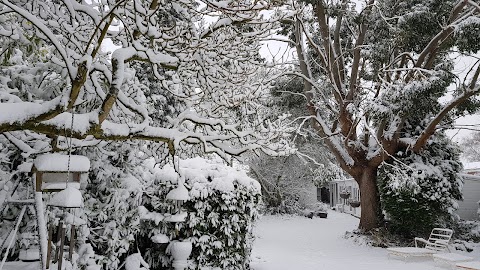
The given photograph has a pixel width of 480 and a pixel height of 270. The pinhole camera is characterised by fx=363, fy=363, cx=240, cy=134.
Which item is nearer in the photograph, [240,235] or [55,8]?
[55,8]

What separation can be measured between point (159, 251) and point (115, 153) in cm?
234

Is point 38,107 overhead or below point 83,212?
overhead

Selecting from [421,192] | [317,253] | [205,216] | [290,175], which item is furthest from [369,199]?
[290,175]

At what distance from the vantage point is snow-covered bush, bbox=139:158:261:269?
6402mm

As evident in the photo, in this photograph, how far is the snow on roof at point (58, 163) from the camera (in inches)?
137

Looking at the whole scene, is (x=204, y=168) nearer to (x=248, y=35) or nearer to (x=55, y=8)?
(x=248, y=35)

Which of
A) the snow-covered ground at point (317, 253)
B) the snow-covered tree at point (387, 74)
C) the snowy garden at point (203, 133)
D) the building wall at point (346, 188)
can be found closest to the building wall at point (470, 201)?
the snowy garden at point (203, 133)

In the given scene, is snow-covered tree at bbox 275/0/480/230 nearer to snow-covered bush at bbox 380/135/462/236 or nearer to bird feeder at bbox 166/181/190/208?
snow-covered bush at bbox 380/135/462/236

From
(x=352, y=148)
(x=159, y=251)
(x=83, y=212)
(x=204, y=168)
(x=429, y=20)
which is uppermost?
(x=429, y=20)

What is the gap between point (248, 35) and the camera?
186 inches

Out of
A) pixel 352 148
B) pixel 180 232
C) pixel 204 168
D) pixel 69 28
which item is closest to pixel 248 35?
pixel 69 28

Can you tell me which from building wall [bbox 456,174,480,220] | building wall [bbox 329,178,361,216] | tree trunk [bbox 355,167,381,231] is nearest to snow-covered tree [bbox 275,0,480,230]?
tree trunk [bbox 355,167,381,231]

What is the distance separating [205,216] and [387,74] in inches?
351

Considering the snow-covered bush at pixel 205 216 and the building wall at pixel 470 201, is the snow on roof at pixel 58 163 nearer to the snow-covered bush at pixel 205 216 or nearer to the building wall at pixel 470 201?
the snow-covered bush at pixel 205 216
